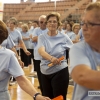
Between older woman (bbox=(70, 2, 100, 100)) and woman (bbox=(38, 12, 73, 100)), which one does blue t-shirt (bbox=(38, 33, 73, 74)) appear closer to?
woman (bbox=(38, 12, 73, 100))

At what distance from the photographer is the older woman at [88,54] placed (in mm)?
1173

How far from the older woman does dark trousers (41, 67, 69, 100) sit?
1.82m

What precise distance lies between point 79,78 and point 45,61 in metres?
2.13

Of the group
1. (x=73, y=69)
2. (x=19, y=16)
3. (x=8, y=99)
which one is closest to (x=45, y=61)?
(x=8, y=99)

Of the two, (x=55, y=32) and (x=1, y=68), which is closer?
(x=1, y=68)

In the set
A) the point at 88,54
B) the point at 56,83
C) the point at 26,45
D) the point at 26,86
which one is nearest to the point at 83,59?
the point at 88,54

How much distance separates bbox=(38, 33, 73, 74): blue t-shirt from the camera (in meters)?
3.16

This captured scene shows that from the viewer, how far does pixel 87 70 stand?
113 centimetres

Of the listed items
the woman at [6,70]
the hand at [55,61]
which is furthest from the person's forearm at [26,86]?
the hand at [55,61]

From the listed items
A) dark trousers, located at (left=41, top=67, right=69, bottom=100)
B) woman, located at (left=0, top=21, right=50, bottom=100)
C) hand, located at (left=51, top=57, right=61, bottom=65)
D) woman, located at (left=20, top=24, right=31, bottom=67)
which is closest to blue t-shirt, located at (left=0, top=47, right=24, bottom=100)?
woman, located at (left=0, top=21, right=50, bottom=100)

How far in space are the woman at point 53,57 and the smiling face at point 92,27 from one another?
1795 mm

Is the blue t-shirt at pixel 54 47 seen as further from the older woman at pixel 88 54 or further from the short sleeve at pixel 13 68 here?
the older woman at pixel 88 54

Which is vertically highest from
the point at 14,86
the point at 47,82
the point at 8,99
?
the point at 8,99

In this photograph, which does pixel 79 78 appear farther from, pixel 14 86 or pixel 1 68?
pixel 14 86
